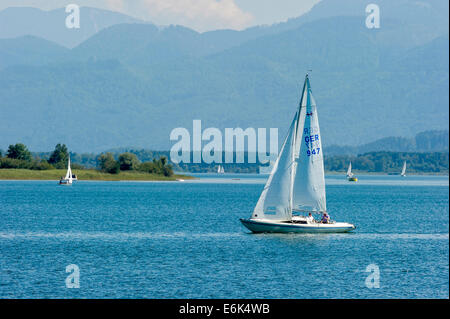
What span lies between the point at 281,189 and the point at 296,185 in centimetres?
181

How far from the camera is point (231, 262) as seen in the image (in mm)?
68562

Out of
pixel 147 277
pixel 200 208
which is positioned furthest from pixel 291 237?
pixel 200 208

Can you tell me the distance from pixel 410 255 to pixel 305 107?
1827 centimetres

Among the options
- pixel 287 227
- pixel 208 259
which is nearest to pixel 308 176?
pixel 287 227

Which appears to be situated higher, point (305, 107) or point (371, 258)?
point (305, 107)

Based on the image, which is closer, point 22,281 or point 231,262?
point 22,281

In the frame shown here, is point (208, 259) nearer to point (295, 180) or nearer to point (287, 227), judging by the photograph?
point (287, 227)

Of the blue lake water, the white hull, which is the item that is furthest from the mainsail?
the blue lake water

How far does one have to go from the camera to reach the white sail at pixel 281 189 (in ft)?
274
